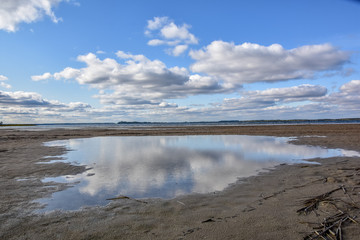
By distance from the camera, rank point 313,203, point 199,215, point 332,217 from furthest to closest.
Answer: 1. point 313,203
2. point 199,215
3. point 332,217

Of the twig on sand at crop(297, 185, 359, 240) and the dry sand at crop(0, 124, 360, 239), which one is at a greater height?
the twig on sand at crop(297, 185, 359, 240)

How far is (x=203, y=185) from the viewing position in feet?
27.0

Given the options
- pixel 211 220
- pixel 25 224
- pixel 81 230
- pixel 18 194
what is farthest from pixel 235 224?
pixel 18 194

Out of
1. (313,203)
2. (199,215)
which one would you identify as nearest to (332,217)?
(313,203)

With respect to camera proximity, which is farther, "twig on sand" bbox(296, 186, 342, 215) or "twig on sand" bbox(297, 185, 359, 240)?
"twig on sand" bbox(296, 186, 342, 215)

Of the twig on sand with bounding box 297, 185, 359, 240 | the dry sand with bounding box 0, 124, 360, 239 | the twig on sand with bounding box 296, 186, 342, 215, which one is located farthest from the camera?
the twig on sand with bounding box 296, 186, 342, 215

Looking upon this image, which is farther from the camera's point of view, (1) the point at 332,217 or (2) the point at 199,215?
(2) the point at 199,215

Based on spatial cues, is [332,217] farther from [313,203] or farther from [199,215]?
[199,215]

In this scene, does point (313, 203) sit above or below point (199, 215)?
above

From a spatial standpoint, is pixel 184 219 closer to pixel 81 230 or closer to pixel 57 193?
pixel 81 230

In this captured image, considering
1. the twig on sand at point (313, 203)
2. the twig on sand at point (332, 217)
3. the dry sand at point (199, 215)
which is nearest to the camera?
the twig on sand at point (332, 217)

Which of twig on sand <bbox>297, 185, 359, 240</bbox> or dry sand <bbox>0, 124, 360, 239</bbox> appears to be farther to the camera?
dry sand <bbox>0, 124, 360, 239</bbox>

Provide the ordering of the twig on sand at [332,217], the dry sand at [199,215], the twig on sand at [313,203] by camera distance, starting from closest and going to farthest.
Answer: the twig on sand at [332,217] → the dry sand at [199,215] → the twig on sand at [313,203]

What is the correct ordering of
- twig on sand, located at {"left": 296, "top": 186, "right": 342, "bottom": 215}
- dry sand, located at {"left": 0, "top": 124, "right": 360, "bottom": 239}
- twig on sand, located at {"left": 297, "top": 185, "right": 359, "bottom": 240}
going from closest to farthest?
twig on sand, located at {"left": 297, "top": 185, "right": 359, "bottom": 240} → dry sand, located at {"left": 0, "top": 124, "right": 360, "bottom": 239} → twig on sand, located at {"left": 296, "top": 186, "right": 342, "bottom": 215}
